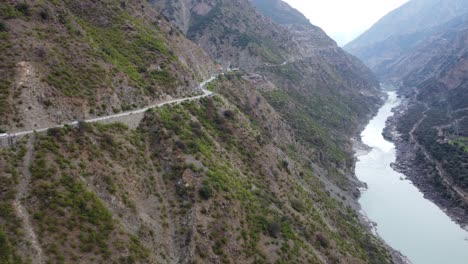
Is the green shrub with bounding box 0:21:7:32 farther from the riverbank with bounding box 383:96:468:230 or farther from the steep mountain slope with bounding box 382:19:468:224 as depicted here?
the steep mountain slope with bounding box 382:19:468:224

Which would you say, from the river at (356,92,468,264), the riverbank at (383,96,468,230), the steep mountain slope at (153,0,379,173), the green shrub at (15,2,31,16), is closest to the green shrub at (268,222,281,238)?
the river at (356,92,468,264)

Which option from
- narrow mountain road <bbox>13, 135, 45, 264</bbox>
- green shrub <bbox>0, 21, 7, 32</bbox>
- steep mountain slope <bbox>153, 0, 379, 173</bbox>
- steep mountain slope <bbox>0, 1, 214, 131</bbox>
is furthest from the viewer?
steep mountain slope <bbox>153, 0, 379, 173</bbox>

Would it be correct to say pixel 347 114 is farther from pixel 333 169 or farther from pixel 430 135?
pixel 333 169

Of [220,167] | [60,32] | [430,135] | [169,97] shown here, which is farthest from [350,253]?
[430,135]

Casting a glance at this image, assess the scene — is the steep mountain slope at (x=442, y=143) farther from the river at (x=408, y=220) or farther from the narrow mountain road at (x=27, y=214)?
the narrow mountain road at (x=27, y=214)

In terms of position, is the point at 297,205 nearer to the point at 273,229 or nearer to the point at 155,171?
the point at 273,229
